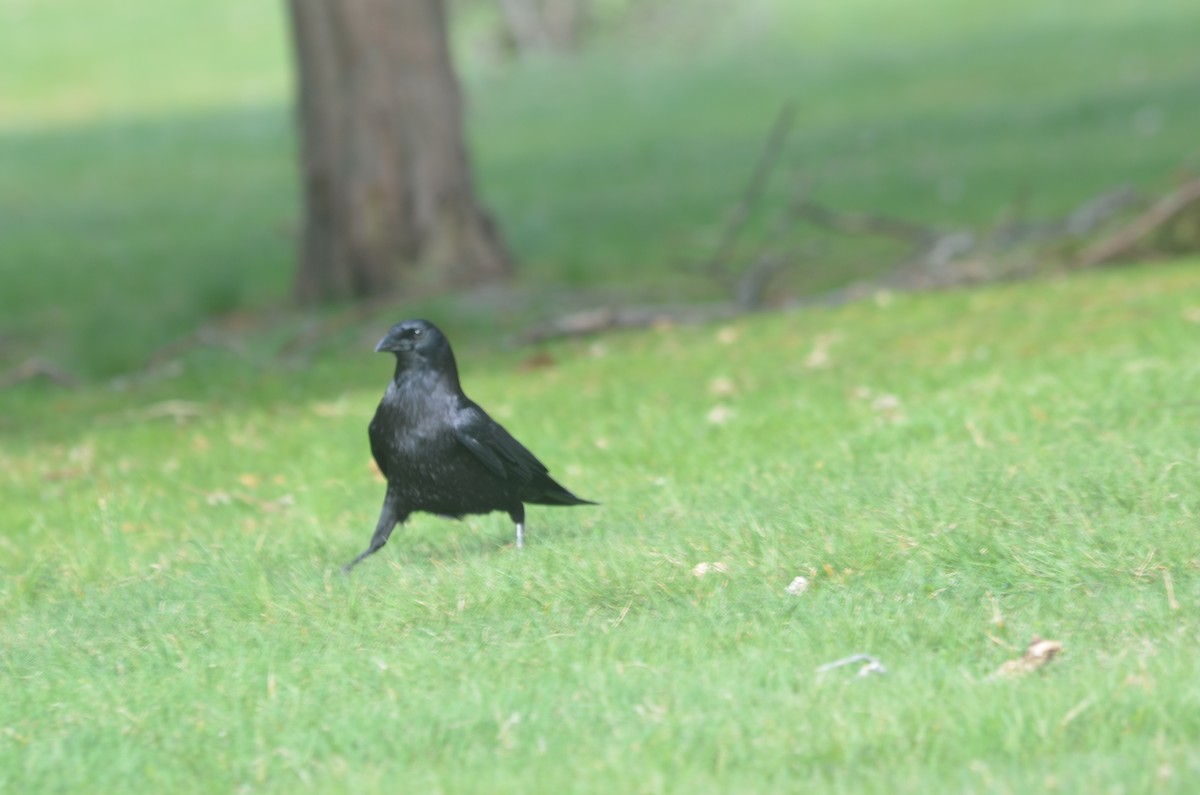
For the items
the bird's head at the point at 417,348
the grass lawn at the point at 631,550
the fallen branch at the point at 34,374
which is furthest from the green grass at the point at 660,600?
the fallen branch at the point at 34,374

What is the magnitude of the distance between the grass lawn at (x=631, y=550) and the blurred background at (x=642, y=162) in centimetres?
20

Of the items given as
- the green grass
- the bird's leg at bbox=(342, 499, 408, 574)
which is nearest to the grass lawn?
the green grass

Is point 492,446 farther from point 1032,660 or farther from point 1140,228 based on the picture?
point 1140,228

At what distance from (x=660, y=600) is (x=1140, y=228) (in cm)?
756

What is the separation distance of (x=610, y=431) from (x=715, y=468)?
107 cm

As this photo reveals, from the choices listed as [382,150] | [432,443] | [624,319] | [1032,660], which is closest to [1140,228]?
[624,319]

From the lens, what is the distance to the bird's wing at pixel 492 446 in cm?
564

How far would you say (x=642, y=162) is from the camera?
2273cm

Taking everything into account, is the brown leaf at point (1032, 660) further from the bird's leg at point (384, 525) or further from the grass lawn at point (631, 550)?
the bird's leg at point (384, 525)

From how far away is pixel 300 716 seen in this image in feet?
14.1

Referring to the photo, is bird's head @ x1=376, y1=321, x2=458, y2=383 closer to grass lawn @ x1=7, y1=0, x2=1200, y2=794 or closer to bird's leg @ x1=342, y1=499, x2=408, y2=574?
bird's leg @ x1=342, y1=499, x2=408, y2=574

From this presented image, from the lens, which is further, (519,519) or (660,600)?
(519,519)

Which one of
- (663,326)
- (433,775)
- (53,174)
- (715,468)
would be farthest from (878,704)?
(53,174)

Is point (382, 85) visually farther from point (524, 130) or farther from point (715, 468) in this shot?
point (524, 130)
